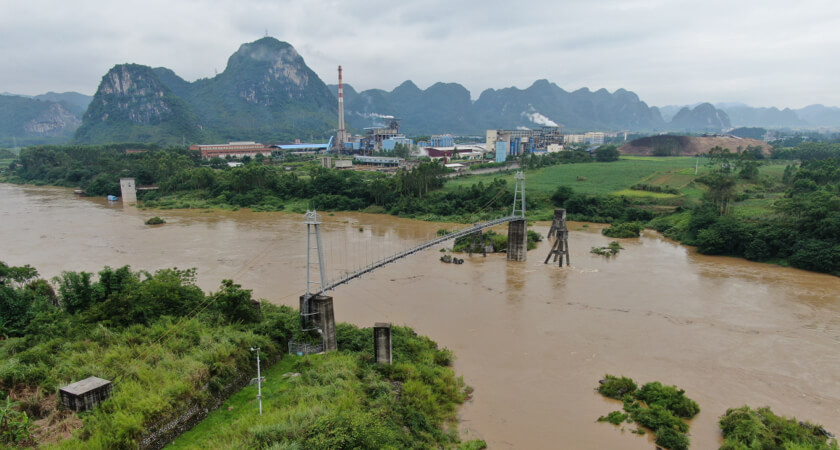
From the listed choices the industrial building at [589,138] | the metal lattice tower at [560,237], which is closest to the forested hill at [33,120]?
the industrial building at [589,138]

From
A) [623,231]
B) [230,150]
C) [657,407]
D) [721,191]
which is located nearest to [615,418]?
[657,407]

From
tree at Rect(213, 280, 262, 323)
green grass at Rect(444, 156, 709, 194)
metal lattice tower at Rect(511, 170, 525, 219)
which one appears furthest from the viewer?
green grass at Rect(444, 156, 709, 194)

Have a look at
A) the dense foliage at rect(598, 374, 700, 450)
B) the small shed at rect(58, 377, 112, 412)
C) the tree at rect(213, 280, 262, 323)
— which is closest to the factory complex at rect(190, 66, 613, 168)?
the tree at rect(213, 280, 262, 323)

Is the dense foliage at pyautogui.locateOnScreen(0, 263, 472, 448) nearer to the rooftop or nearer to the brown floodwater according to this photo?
the rooftop

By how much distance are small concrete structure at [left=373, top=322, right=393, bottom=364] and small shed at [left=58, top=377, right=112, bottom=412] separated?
240 inches

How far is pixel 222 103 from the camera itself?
13738cm

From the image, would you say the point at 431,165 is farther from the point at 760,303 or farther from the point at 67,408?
the point at 67,408

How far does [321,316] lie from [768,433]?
1111 centimetres

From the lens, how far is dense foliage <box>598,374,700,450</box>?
426 inches

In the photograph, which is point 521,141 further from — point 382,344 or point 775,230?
point 382,344

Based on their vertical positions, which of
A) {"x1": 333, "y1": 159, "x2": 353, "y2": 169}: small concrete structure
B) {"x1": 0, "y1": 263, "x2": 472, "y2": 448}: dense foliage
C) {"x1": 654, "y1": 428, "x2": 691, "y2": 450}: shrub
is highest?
{"x1": 333, "y1": 159, "x2": 353, "y2": 169}: small concrete structure

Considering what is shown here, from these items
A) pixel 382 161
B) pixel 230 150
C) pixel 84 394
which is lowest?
pixel 84 394

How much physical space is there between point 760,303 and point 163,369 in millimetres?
22142

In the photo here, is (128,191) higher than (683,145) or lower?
lower
